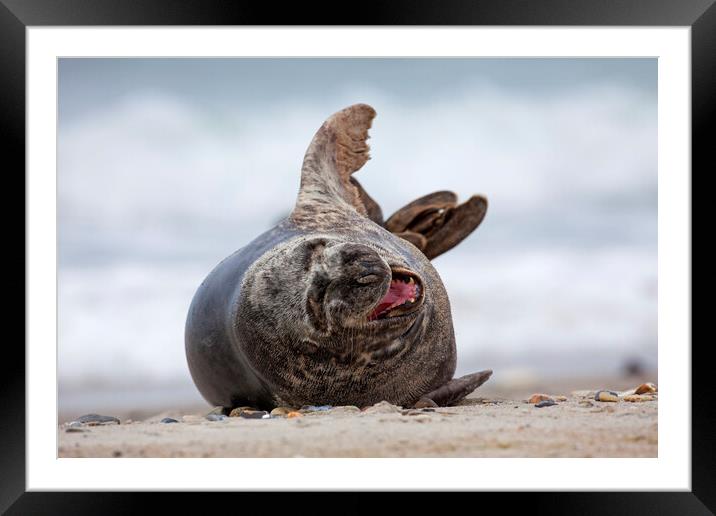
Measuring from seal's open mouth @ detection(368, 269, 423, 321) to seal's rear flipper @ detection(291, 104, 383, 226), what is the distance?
3.35 feet

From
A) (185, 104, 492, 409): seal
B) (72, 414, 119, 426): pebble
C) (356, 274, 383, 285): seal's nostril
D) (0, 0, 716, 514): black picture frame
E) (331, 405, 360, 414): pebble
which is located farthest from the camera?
(72, 414, 119, 426): pebble

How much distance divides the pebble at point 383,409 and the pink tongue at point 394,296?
0.53 m

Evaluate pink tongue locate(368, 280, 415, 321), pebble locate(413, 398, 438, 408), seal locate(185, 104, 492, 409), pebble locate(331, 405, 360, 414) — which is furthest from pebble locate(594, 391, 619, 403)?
pebble locate(331, 405, 360, 414)

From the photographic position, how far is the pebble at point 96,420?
259 inches

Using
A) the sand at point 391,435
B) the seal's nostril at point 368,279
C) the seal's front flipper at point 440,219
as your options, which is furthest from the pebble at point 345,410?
the seal's front flipper at point 440,219

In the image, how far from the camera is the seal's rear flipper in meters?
7.26

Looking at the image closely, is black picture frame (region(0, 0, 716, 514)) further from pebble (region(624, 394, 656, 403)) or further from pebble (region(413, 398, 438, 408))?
pebble (region(413, 398, 438, 408))

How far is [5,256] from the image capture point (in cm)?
556

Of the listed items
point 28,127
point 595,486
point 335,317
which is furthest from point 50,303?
point 595,486

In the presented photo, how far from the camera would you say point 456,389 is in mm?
7000

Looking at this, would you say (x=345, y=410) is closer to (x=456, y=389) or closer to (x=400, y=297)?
(x=400, y=297)

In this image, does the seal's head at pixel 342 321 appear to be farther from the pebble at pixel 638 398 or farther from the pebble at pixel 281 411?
the pebble at pixel 638 398
